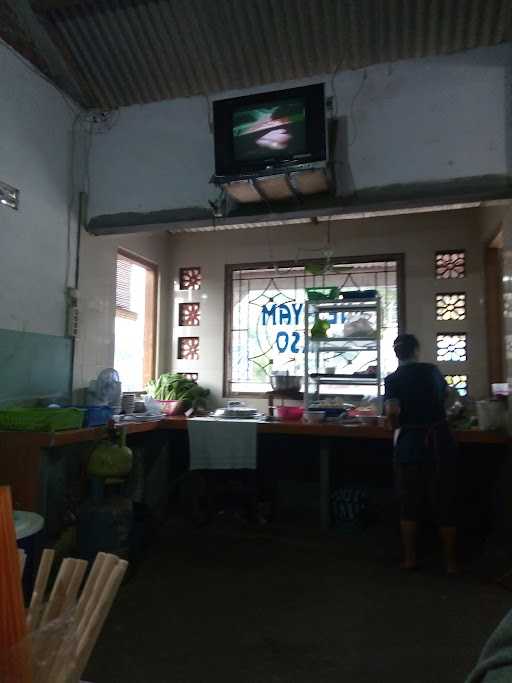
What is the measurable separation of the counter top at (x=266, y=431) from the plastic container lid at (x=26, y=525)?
0.78 metres

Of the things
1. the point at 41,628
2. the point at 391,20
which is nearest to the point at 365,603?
the point at 41,628

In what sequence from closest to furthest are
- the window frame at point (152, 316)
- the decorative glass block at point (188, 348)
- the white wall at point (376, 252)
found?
the white wall at point (376, 252)
the window frame at point (152, 316)
the decorative glass block at point (188, 348)

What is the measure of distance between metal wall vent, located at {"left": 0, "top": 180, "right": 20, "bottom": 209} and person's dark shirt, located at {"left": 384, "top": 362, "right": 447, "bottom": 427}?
9.10ft

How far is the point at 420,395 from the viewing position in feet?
10.4

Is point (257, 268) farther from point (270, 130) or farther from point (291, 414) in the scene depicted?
point (270, 130)

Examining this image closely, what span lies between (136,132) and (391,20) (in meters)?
2.04

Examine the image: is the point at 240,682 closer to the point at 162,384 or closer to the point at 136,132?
the point at 162,384

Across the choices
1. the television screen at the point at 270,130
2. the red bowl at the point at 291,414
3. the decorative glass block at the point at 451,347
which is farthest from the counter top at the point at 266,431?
the television screen at the point at 270,130

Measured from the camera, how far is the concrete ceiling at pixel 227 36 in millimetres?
3184

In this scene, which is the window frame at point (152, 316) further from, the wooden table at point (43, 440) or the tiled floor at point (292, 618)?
the tiled floor at point (292, 618)

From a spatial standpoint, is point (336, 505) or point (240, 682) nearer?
point (240, 682)

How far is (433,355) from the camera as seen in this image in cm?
470

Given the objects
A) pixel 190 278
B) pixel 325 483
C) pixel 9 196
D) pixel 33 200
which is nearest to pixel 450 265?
pixel 325 483

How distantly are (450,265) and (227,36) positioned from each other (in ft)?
9.24
